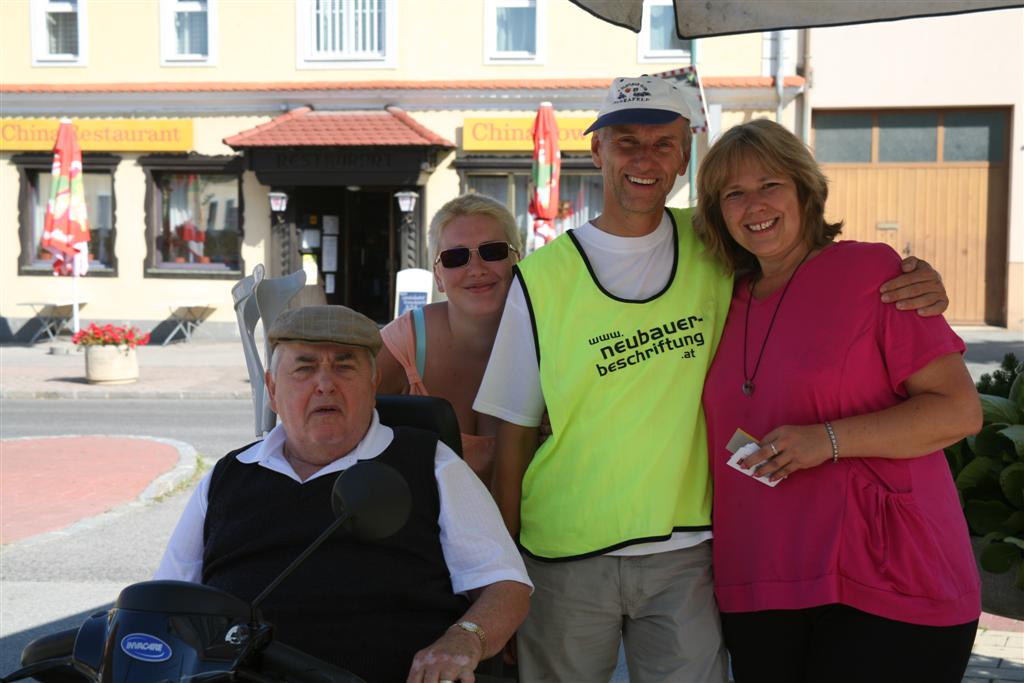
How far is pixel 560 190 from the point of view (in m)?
20.1

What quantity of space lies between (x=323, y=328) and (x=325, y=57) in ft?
61.3

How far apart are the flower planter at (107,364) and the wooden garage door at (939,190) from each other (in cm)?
1189

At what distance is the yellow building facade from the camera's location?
1948cm

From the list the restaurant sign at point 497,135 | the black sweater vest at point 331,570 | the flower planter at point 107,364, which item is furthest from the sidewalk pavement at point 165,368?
the black sweater vest at point 331,570

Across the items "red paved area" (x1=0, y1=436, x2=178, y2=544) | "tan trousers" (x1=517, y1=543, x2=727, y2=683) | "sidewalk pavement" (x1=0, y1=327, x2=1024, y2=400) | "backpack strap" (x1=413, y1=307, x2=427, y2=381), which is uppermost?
"backpack strap" (x1=413, y1=307, x2=427, y2=381)

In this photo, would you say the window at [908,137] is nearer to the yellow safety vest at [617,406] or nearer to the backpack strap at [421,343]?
the backpack strap at [421,343]

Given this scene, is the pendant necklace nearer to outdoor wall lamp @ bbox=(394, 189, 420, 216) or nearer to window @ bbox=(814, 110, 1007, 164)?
outdoor wall lamp @ bbox=(394, 189, 420, 216)

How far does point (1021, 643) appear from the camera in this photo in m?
4.71

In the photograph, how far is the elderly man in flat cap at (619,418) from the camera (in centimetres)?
268

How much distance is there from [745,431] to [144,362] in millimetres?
16138

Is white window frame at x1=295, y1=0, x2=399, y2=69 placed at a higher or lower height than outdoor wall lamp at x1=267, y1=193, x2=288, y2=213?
higher

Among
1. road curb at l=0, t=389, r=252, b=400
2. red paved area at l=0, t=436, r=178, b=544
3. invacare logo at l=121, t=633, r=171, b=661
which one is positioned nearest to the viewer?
invacare logo at l=121, t=633, r=171, b=661

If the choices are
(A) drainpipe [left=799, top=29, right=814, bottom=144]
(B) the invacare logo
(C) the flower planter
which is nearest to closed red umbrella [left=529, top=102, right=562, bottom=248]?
(A) drainpipe [left=799, top=29, right=814, bottom=144]

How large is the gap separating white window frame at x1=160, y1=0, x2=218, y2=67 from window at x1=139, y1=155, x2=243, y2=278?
183 centimetres
